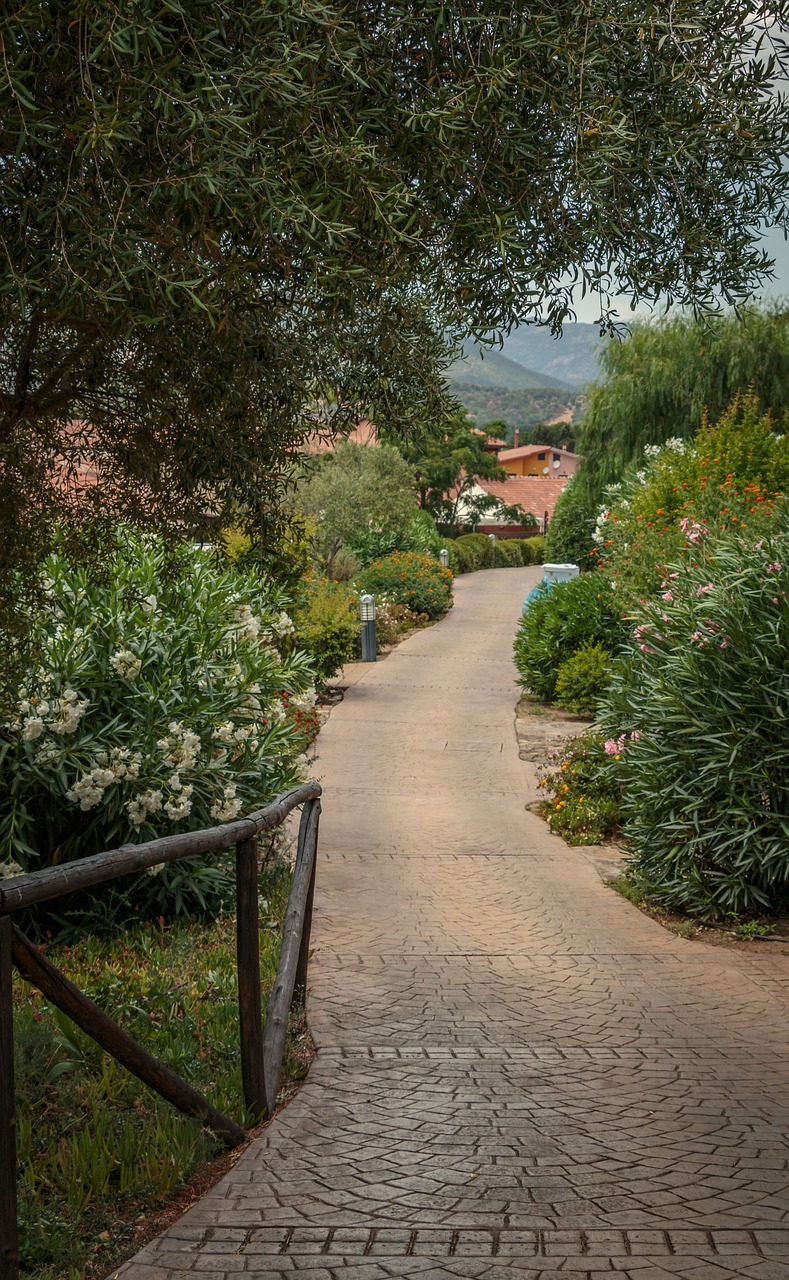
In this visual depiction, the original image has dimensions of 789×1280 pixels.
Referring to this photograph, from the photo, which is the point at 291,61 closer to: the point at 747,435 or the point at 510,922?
the point at 510,922

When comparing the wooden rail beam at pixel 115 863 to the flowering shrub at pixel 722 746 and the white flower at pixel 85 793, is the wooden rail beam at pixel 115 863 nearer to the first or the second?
the white flower at pixel 85 793

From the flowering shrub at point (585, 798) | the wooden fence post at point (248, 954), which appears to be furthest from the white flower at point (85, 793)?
the flowering shrub at point (585, 798)

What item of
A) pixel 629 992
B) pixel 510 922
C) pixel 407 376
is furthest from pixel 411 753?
pixel 407 376

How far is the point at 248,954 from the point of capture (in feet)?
13.6

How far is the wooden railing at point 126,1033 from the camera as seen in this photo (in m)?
2.59

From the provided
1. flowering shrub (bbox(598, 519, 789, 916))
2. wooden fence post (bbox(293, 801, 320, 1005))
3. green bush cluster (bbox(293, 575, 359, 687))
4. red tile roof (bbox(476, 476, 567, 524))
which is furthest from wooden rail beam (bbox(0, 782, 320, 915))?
red tile roof (bbox(476, 476, 567, 524))

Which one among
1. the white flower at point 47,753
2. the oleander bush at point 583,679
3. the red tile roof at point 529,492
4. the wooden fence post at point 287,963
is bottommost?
the oleander bush at point 583,679

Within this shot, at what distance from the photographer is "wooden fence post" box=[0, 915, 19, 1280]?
2564 millimetres

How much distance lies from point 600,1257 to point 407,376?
10.8ft

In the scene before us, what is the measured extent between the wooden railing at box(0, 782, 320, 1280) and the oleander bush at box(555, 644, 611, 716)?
37.9 ft

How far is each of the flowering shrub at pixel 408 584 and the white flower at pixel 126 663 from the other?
21734 mm

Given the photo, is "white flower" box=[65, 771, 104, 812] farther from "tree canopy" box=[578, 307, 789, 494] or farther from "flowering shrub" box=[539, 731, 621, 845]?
"tree canopy" box=[578, 307, 789, 494]

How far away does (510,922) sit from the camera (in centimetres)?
823

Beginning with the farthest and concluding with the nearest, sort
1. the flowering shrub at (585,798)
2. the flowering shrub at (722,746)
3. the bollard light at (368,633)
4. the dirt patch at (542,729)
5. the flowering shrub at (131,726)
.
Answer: the bollard light at (368,633) < the dirt patch at (542,729) < the flowering shrub at (585,798) < the flowering shrub at (722,746) < the flowering shrub at (131,726)
